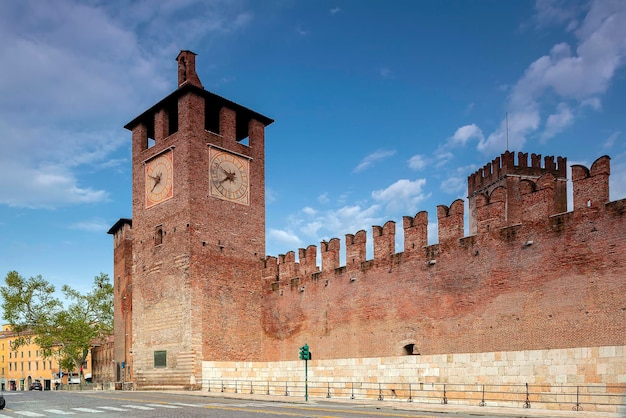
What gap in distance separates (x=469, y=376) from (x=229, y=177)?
1729 cm

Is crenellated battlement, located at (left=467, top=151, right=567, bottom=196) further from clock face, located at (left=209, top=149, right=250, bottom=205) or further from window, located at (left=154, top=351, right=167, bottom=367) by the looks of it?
window, located at (left=154, top=351, right=167, bottom=367)

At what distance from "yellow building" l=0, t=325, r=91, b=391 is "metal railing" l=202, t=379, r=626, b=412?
5417 cm

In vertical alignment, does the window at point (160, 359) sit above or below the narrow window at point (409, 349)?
below

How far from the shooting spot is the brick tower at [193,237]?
30969mm

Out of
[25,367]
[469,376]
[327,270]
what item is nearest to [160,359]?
[327,270]

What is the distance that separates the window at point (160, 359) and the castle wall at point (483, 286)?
6.27 meters

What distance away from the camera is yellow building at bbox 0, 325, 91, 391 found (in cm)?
8175

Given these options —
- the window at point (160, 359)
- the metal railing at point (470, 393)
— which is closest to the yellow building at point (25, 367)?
the window at point (160, 359)

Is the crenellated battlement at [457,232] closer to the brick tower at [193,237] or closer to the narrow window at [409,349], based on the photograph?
the brick tower at [193,237]

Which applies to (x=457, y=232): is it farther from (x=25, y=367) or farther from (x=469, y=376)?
(x=25, y=367)

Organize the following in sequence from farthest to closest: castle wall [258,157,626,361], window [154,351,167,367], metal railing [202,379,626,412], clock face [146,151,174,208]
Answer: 1. clock face [146,151,174,208]
2. window [154,351,167,367]
3. castle wall [258,157,626,361]
4. metal railing [202,379,626,412]

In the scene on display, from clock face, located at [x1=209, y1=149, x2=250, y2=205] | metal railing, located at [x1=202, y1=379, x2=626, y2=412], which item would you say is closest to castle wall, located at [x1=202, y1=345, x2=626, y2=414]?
metal railing, located at [x1=202, y1=379, x2=626, y2=412]

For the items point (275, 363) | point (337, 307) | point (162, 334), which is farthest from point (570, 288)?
point (162, 334)

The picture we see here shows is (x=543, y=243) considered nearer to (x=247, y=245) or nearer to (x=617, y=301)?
(x=617, y=301)
